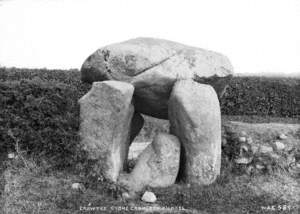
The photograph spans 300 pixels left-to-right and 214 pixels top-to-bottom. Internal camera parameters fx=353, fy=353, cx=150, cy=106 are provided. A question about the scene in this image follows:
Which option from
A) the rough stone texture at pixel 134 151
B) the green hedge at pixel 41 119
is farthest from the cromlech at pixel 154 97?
the rough stone texture at pixel 134 151

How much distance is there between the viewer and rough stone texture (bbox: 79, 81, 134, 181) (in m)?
5.46

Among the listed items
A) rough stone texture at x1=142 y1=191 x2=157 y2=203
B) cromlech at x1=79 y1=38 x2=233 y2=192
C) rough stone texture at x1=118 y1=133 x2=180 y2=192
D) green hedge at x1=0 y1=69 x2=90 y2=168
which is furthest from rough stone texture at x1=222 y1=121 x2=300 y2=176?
green hedge at x1=0 y1=69 x2=90 y2=168

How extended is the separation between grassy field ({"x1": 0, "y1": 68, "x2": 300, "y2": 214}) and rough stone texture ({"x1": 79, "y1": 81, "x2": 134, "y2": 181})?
0.17 m

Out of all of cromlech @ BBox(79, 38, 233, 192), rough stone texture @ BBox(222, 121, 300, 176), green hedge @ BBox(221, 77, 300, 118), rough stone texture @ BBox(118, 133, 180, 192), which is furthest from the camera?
green hedge @ BBox(221, 77, 300, 118)

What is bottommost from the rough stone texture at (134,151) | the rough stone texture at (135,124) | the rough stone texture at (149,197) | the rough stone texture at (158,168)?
the rough stone texture at (134,151)

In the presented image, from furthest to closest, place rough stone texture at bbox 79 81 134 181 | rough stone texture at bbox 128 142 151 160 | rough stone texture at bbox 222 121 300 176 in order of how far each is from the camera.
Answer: rough stone texture at bbox 128 142 151 160 → rough stone texture at bbox 222 121 300 176 → rough stone texture at bbox 79 81 134 181

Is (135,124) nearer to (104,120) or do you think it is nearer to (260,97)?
(104,120)

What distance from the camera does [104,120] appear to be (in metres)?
5.53

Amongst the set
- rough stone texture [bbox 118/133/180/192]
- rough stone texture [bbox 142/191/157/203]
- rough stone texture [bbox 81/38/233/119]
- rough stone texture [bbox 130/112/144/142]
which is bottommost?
rough stone texture [bbox 142/191/157/203]

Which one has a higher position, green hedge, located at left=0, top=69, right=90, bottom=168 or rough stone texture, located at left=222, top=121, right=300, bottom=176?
green hedge, located at left=0, top=69, right=90, bottom=168

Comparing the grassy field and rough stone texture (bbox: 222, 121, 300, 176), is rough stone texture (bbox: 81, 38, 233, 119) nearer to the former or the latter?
the grassy field

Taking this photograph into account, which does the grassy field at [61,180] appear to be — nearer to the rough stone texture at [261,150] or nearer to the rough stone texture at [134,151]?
the rough stone texture at [261,150]

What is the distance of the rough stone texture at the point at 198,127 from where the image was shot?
222 inches

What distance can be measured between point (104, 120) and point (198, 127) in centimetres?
150
